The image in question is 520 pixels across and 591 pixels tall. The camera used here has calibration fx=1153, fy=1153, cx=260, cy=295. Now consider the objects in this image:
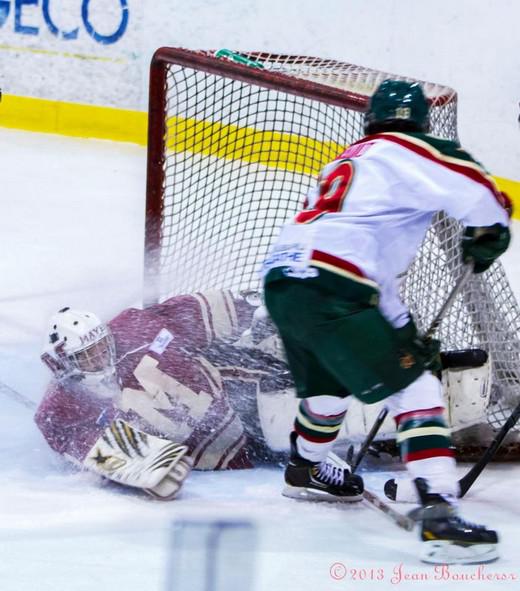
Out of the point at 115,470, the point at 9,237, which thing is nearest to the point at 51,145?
the point at 9,237

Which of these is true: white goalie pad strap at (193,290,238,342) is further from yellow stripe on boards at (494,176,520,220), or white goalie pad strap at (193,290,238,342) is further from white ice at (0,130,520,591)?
yellow stripe on boards at (494,176,520,220)

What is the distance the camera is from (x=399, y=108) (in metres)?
2.21

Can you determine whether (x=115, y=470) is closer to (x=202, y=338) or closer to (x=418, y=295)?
(x=202, y=338)

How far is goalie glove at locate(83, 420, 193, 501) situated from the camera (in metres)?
2.46

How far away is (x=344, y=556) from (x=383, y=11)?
4.03 metres

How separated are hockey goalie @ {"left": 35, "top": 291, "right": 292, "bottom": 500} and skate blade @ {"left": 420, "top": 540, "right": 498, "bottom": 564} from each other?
0.60 meters

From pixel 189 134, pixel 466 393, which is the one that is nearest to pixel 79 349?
pixel 466 393

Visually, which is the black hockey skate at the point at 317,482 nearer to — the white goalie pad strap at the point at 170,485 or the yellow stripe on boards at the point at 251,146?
the white goalie pad strap at the point at 170,485

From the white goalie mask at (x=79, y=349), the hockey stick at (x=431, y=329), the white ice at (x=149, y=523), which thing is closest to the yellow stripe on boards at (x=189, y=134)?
the white ice at (x=149, y=523)

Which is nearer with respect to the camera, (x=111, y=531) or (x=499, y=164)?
(x=111, y=531)

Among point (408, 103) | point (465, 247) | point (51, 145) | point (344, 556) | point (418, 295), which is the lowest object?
point (51, 145)

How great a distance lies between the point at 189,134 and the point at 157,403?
1.02 m

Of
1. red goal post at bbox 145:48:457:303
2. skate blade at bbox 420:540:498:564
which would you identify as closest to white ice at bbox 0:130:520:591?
skate blade at bbox 420:540:498:564

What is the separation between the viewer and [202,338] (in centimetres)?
292
